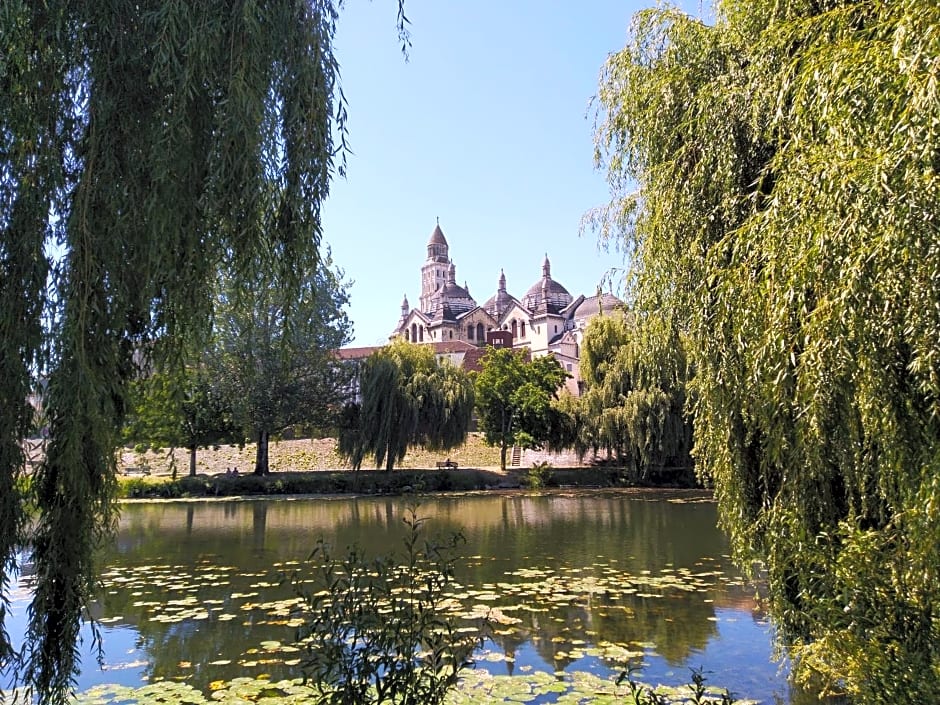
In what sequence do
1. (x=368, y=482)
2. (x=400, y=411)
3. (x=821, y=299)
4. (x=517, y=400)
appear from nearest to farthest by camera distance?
(x=821, y=299)
(x=368, y=482)
(x=400, y=411)
(x=517, y=400)

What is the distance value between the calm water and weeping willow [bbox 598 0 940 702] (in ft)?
5.31

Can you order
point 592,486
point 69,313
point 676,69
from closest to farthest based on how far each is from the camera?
point 69,313, point 676,69, point 592,486

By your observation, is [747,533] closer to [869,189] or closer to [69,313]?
[869,189]

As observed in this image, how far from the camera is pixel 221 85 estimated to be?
2.80m

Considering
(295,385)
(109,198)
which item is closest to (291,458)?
(295,385)

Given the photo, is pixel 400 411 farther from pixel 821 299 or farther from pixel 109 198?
pixel 109 198

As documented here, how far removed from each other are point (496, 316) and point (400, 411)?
5056 centimetres

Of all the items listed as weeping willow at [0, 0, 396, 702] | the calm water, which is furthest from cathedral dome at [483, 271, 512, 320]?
weeping willow at [0, 0, 396, 702]

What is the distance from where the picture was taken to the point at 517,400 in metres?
30.5

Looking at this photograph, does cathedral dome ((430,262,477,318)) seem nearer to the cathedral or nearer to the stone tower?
the cathedral

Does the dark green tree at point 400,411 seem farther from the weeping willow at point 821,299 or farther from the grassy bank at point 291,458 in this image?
the weeping willow at point 821,299

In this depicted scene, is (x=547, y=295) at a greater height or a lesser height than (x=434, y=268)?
lesser

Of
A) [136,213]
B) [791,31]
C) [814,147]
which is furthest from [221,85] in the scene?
[791,31]

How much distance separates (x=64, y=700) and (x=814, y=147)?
4193 millimetres
